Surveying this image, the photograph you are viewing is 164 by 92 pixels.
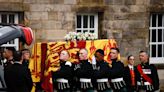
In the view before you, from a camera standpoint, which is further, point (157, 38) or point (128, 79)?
point (157, 38)

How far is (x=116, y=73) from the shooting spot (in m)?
10.9

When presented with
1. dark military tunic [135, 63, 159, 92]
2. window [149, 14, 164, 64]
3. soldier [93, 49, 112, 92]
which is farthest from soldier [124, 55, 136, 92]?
window [149, 14, 164, 64]

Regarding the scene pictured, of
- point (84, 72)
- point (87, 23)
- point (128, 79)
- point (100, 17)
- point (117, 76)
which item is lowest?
point (128, 79)

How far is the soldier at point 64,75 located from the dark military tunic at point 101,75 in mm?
524

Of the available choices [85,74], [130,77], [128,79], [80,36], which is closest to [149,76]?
[130,77]

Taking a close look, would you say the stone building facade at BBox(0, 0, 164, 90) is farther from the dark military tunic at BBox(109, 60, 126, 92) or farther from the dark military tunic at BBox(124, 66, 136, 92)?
the dark military tunic at BBox(109, 60, 126, 92)

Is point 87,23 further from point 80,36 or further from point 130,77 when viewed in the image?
point 130,77

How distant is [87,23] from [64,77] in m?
5.22

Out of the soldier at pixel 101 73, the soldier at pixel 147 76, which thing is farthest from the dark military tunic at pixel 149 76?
the soldier at pixel 101 73

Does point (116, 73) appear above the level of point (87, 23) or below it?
below

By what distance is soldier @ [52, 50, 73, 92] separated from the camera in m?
10.7

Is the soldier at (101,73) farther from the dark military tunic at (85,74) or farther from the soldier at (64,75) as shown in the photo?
the soldier at (64,75)

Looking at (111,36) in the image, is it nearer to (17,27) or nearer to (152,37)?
(152,37)

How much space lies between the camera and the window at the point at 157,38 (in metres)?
16.7
